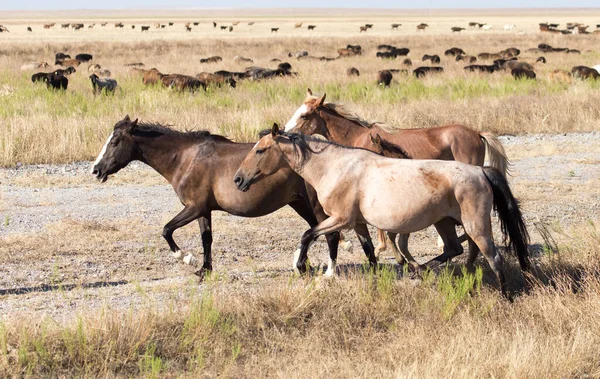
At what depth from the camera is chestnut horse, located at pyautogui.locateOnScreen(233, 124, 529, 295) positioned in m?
7.10

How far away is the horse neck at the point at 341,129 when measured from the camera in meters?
9.39

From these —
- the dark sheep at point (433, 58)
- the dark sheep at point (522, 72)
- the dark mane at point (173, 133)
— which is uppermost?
the dark mane at point (173, 133)

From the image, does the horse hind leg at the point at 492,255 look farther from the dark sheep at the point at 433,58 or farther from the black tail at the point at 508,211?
the dark sheep at the point at 433,58

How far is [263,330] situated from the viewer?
6652 millimetres

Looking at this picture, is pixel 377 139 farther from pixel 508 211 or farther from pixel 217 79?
pixel 217 79

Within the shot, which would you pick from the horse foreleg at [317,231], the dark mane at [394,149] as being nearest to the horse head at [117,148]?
the horse foreleg at [317,231]

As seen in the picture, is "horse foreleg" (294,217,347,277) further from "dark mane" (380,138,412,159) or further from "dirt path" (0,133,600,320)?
"dark mane" (380,138,412,159)

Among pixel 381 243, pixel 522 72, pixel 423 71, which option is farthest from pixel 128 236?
pixel 423 71

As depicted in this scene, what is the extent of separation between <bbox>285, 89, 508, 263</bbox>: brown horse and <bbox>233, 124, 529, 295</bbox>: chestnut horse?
167 centimetres

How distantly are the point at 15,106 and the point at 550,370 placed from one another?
599 inches

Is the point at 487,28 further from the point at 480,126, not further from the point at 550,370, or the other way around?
the point at 550,370

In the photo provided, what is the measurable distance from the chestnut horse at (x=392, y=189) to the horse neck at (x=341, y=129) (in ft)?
5.69

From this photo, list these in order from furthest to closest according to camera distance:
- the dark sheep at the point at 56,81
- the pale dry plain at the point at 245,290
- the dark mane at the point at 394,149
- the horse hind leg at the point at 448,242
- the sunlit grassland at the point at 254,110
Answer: the dark sheep at the point at 56,81 < the sunlit grassland at the point at 254,110 < the dark mane at the point at 394,149 < the horse hind leg at the point at 448,242 < the pale dry plain at the point at 245,290

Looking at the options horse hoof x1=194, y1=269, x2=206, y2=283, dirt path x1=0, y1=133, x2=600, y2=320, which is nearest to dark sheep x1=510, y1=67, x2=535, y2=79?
dirt path x1=0, y1=133, x2=600, y2=320
